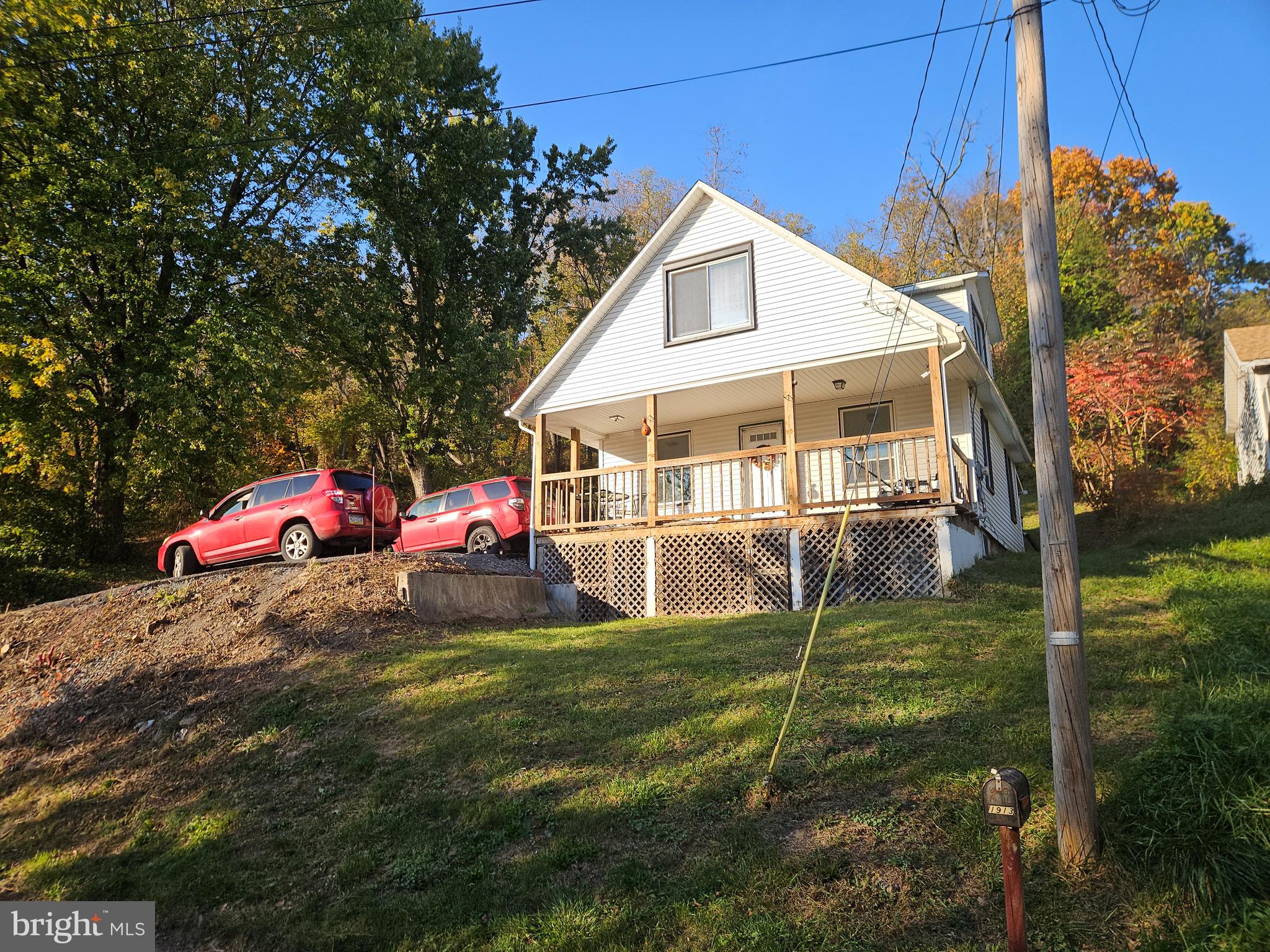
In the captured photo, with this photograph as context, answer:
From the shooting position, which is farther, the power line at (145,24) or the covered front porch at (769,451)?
the power line at (145,24)

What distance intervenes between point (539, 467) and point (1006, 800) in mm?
12982

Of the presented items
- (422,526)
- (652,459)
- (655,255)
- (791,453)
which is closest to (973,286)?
(791,453)

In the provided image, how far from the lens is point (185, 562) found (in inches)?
591

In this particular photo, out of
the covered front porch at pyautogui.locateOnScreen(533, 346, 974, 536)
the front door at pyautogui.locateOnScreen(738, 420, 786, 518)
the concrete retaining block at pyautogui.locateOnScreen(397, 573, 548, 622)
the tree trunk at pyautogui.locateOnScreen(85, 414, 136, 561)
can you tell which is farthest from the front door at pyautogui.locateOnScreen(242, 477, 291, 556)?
the front door at pyautogui.locateOnScreen(738, 420, 786, 518)

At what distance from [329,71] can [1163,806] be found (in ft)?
76.2

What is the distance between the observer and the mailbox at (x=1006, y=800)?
3193mm

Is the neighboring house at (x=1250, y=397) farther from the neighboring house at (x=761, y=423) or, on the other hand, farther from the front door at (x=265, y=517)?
the front door at (x=265, y=517)

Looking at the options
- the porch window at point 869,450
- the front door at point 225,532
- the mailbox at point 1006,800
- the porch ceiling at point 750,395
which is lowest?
the mailbox at point 1006,800

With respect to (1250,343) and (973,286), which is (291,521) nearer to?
(973,286)

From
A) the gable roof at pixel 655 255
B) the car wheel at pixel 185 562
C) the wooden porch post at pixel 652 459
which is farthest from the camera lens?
the car wheel at pixel 185 562

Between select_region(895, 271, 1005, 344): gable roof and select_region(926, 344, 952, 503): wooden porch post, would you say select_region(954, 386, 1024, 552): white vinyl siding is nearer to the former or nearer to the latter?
select_region(895, 271, 1005, 344): gable roof

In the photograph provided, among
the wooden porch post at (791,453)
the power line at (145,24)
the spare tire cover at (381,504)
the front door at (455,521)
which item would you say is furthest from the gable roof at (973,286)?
the power line at (145,24)

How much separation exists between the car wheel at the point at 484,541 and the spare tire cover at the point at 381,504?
1560mm

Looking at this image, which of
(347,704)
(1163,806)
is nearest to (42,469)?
(347,704)
